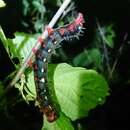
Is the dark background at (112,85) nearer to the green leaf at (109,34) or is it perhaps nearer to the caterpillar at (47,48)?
the green leaf at (109,34)

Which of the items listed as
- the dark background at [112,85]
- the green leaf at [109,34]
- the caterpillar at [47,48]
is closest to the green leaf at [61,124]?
the caterpillar at [47,48]

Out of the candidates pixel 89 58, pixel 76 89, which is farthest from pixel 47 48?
pixel 89 58

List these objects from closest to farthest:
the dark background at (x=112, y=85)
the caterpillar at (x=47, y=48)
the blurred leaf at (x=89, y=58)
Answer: the caterpillar at (x=47, y=48), the dark background at (x=112, y=85), the blurred leaf at (x=89, y=58)

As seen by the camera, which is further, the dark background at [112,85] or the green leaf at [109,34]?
the green leaf at [109,34]

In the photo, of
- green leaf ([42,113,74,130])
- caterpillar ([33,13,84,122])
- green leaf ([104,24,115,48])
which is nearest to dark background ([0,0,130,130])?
green leaf ([104,24,115,48])

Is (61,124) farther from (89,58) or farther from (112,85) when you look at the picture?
(112,85)

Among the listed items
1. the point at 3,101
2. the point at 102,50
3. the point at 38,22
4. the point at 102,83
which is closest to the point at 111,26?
the point at 102,50

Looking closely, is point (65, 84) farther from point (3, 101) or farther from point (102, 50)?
point (102, 50)
